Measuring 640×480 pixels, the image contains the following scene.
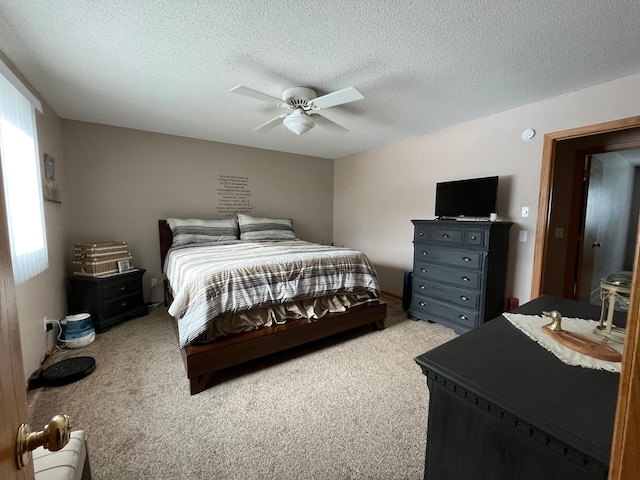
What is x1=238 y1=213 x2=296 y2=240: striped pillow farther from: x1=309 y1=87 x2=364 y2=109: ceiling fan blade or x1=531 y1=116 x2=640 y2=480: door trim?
x1=531 y1=116 x2=640 y2=480: door trim

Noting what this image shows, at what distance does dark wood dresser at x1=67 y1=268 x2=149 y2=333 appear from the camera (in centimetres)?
258

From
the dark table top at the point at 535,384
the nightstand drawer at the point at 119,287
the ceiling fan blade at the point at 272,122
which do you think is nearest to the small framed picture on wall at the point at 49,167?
the nightstand drawer at the point at 119,287

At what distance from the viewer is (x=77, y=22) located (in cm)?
144

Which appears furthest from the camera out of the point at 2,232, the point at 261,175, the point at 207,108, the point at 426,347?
the point at 261,175

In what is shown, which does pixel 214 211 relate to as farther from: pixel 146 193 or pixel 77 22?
pixel 77 22

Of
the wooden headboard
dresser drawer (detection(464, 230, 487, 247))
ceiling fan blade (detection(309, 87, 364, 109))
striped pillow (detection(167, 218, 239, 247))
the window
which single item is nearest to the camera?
the window

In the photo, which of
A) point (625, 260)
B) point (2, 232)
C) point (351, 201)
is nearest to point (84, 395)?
point (2, 232)

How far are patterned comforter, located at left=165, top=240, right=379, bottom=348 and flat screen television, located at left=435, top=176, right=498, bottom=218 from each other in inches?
45.3

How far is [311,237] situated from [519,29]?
12.2ft

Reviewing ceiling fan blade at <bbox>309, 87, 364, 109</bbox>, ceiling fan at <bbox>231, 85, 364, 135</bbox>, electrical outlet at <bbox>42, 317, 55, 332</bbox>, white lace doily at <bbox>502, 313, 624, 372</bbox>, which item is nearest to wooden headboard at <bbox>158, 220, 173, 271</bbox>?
electrical outlet at <bbox>42, 317, 55, 332</bbox>

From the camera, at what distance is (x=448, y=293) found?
269 cm

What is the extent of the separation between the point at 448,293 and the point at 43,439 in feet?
9.44

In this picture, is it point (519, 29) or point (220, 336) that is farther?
point (220, 336)

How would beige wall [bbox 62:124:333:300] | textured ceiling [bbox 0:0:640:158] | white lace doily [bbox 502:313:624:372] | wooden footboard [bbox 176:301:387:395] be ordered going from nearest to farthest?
white lace doily [bbox 502:313:624:372] < textured ceiling [bbox 0:0:640:158] < wooden footboard [bbox 176:301:387:395] < beige wall [bbox 62:124:333:300]
